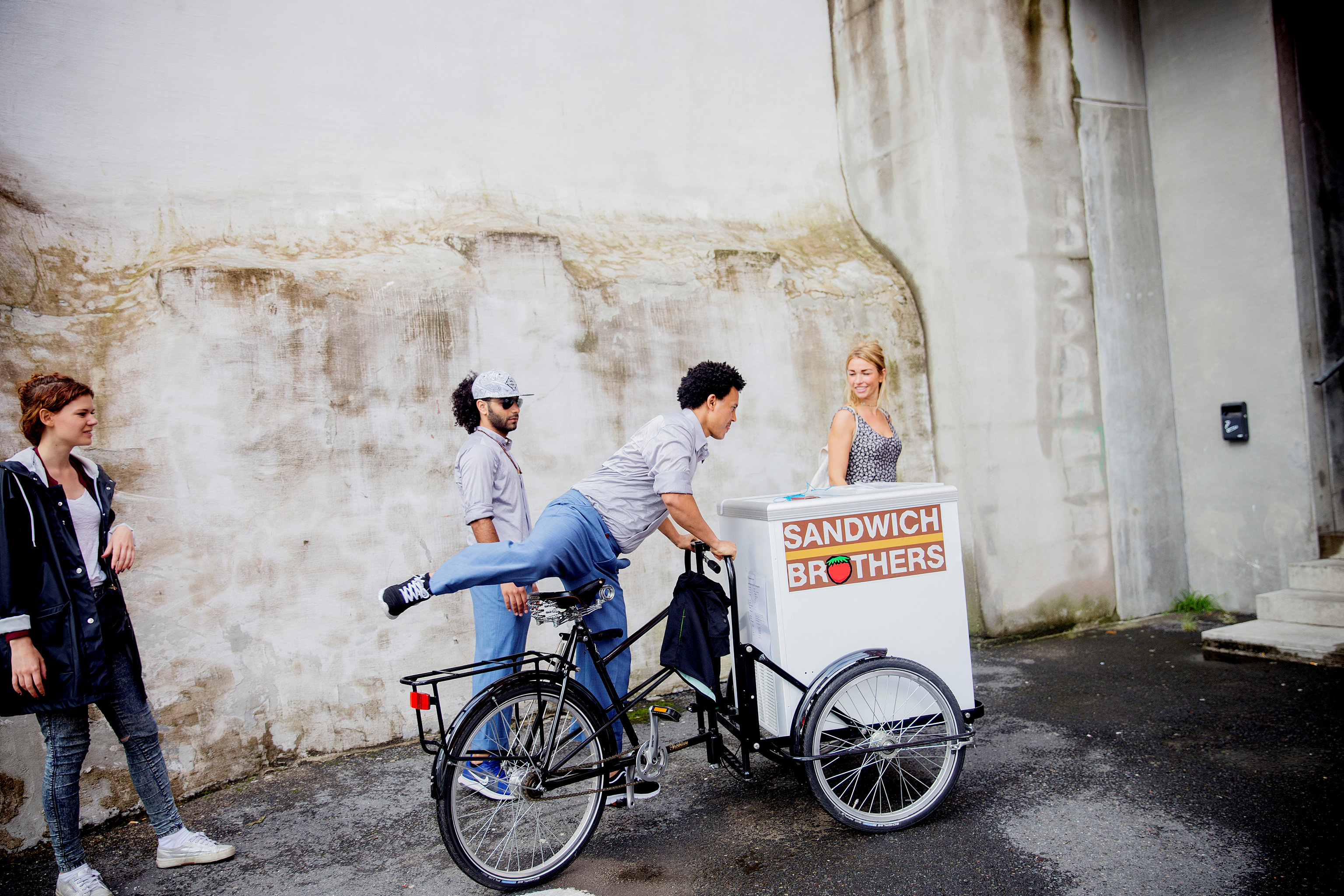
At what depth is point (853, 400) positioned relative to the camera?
15.5ft

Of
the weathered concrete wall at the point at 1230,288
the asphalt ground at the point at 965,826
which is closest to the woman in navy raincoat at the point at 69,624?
the asphalt ground at the point at 965,826

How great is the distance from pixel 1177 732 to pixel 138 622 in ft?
16.6

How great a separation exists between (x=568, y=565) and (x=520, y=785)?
2.74 feet

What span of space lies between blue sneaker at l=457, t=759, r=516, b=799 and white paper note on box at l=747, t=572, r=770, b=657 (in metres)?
1.10

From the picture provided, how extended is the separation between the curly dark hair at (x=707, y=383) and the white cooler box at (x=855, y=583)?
1.59 feet

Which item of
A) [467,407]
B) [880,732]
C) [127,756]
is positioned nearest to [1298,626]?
[880,732]

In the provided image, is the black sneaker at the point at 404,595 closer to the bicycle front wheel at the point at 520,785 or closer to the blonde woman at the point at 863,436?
the bicycle front wheel at the point at 520,785

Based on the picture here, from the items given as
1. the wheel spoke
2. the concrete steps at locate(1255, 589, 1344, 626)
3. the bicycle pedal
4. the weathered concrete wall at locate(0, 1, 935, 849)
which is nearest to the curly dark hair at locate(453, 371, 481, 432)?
the weathered concrete wall at locate(0, 1, 935, 849)

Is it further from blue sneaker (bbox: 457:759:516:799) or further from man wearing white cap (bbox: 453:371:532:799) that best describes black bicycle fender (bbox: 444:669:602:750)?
man wearing white cap (bbox: 453:371:532:799)

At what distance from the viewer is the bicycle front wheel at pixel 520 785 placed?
3045 mm

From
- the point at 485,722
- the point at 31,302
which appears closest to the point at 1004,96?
the point at 485,722

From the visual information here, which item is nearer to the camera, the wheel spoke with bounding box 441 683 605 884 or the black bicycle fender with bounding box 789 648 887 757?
the wheel spoke with bounding box 441 683 605 884

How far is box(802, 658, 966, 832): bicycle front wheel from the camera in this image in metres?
3.29

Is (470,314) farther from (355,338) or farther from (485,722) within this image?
(485,722)
